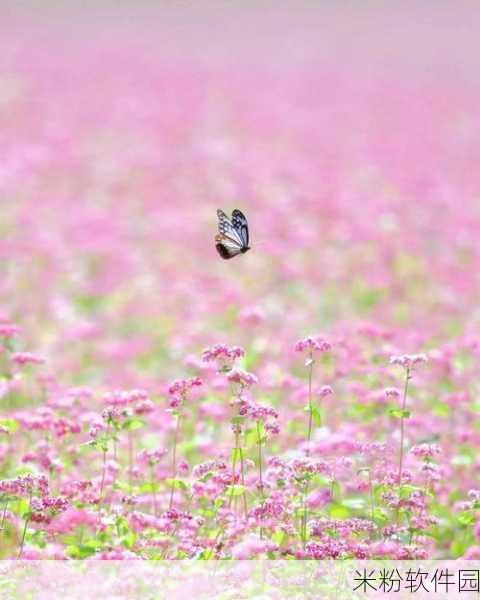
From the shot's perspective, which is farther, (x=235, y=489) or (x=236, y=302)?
(x=236, y=302)

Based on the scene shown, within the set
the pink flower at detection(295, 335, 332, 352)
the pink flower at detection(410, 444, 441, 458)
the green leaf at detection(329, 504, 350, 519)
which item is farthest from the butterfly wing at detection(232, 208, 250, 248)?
the green leaf at detection(329, 504, 350, 519)

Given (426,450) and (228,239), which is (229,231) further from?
(426,450)

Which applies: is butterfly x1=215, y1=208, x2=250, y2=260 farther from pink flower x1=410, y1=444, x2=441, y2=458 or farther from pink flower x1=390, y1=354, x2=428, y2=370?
pink flower x1=410, y1=444, x2=441, y2=458

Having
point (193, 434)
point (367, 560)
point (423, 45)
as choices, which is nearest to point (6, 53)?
point (423, 45)

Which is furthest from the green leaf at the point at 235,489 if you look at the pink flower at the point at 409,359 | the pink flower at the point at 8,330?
the pink flower at the point at 8,330

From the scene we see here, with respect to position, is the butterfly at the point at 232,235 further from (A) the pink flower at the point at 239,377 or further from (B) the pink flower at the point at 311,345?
(A) the pink flower at the point at 239,377

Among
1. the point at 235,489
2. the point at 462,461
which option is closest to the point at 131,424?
the point at 235,489

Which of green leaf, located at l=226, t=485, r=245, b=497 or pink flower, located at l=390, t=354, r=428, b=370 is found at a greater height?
pink flower, located at l=390, t=354, r=428, b=370
